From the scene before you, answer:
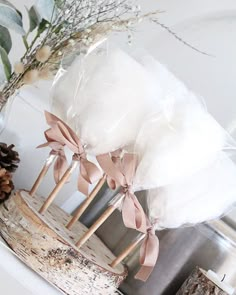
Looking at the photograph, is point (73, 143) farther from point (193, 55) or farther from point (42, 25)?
point (193, 55)

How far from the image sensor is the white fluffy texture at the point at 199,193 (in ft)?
1.98

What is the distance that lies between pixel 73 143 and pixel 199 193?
0.19 m

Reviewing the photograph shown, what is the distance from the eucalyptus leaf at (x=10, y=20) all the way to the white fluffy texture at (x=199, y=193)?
33 centimetres

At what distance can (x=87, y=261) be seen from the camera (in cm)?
61

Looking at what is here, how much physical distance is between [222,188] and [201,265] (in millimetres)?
203

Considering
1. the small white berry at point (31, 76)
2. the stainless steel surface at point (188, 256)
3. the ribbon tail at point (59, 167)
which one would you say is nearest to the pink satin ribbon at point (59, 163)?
the ribbon tail at point (59, 167)

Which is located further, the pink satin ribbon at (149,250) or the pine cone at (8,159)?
the pine cone at (8,159)

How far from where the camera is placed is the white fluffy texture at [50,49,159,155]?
0.57 meters

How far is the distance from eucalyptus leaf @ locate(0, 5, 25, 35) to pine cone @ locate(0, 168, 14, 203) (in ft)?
0.75

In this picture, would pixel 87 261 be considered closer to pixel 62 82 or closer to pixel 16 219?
pixel 16 219

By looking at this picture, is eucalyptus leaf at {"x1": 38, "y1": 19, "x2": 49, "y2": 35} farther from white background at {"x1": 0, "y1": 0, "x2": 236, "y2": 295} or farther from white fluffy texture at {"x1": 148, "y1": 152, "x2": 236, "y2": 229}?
white fluffy texture at {"x1": 148, "y1": 152, "x2": 236, "y2": 229}

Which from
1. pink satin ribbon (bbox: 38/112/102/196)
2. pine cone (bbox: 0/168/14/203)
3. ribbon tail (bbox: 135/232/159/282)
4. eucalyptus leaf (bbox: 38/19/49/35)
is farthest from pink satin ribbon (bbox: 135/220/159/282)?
eucalyptus leaf (bbox: 38/19/49/35)

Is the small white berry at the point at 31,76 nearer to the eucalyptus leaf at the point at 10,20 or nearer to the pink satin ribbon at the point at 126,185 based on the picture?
the eucalyptus leaf at the point at 10,20

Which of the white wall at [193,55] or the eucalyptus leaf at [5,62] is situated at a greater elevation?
the white wall at [193,55]
